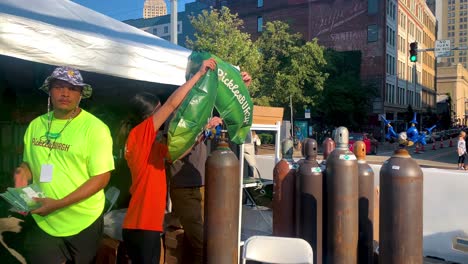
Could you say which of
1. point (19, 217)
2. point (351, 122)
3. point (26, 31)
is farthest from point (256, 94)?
point (26, 31)

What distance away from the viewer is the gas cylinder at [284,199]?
3.76 m

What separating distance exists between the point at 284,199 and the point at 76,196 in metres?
1.94

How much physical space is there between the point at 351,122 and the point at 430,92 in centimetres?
3727

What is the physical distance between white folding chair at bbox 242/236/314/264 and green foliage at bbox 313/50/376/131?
3027 cm

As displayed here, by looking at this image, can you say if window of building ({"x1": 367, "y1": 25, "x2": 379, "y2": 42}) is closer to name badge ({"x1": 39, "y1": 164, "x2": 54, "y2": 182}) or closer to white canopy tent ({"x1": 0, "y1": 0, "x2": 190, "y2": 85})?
white canopy tent ({"x1": 0, "y1": 0, "x2": 190, "y2": 85})

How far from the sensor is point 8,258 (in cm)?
468

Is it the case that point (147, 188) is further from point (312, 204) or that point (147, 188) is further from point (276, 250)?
point (312, 204)

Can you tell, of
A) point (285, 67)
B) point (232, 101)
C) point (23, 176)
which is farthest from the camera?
point (285, 67)

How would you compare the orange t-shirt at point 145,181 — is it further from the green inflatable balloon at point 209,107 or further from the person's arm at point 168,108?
the green inflatable balloon at point 209,107

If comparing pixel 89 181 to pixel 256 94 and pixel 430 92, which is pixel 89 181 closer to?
pixel 256 94

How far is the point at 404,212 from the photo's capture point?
3008 millimetres

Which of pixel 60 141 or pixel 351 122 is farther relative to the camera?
pixel 351 122

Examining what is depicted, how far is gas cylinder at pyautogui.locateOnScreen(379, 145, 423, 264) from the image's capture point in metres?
3.00

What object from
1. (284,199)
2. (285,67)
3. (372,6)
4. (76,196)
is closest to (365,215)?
(284,199)
